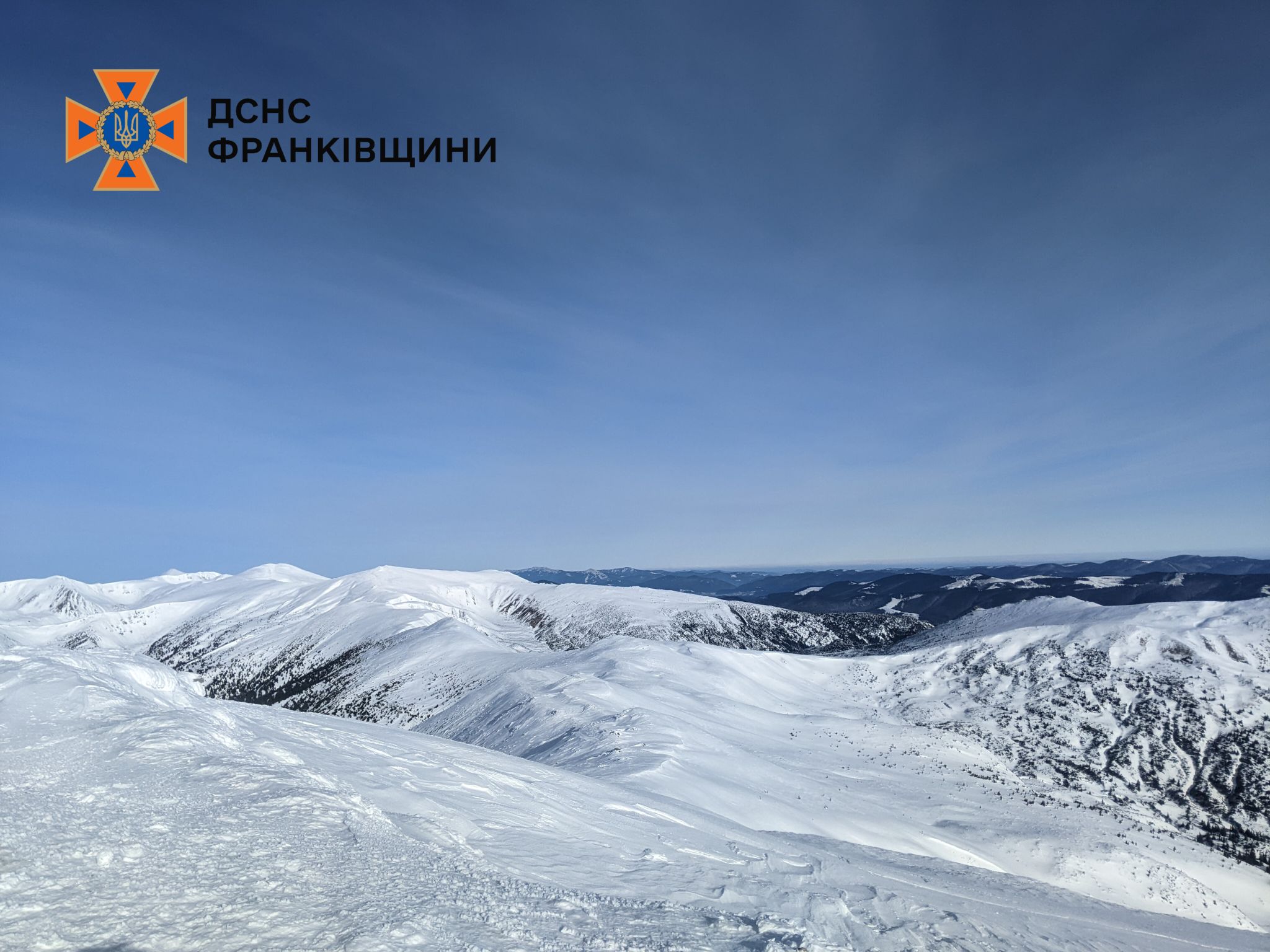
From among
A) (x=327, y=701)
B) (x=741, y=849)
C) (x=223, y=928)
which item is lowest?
(x=327, y=701)

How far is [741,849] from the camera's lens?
1292 centimetres

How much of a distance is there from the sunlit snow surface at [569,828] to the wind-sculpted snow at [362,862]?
0.16 ft

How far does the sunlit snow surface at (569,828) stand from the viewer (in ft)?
19.4

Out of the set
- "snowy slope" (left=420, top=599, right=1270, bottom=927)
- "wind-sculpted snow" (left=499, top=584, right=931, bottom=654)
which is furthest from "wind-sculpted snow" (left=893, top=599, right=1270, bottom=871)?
"wind-sculpted snow" (left=499, top=584, right=931, bottom=654)

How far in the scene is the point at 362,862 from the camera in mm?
6914

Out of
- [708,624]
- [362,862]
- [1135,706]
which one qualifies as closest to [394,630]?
[708,624]

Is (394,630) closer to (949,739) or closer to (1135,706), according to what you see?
(949,739)

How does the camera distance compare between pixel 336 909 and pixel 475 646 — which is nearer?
pixel 336 909

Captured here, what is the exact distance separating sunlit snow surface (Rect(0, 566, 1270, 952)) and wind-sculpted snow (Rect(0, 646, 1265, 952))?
5 centimetres

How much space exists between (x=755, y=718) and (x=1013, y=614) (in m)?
69.9

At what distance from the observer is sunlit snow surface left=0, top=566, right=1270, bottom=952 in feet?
19.4

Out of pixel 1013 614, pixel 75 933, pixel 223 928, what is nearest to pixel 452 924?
pixel 223 928

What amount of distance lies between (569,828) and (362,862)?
18.1 ft

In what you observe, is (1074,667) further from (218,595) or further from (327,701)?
(218,595)
